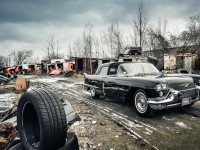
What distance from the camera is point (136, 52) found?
23.2 metres

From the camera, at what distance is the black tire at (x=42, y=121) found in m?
2.64

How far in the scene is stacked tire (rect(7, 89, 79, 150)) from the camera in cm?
264

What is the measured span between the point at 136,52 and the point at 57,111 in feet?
69.5

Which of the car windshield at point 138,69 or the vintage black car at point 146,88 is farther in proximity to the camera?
the car windshield at point 138,69

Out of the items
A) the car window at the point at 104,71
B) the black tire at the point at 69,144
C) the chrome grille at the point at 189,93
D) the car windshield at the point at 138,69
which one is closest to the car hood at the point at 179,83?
the chrome grille at the point at 189,93

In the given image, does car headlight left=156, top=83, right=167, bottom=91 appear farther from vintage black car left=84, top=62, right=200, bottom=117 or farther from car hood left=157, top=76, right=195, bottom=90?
car hood left=157, top=76, right=195, bottom=90

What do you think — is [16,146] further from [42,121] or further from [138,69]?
[138,69]

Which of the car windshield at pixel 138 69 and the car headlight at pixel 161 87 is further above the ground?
the car windshield at pixel 138 69

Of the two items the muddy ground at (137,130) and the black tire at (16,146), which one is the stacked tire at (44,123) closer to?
the black tire at (16,146)

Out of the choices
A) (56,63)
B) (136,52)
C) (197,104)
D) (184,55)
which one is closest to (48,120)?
(197,104)

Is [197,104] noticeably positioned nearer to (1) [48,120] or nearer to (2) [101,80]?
(2) [101,80]

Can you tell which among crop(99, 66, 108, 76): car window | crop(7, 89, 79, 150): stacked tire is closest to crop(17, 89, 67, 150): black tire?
crop(7, 89, 79, 150): stacked tire

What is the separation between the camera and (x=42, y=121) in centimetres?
265

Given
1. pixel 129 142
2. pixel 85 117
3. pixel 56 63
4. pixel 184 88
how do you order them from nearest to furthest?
pixel 129 142
pixel 184 88
pixel 85 117
pixel 56 63
